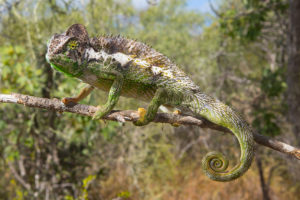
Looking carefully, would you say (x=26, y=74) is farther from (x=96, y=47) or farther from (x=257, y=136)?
(x=257, y=136)

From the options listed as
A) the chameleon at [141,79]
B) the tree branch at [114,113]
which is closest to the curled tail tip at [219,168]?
the chameleon at [141,79]

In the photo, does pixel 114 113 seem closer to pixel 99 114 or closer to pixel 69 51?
pixel 99 114

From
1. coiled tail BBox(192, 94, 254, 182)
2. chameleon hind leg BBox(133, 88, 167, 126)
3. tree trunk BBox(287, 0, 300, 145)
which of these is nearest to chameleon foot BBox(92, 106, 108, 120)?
chameleon hind leg BBox(133, 88, 167, 126)

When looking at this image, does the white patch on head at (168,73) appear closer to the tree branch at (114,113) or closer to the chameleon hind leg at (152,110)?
the chameleon hind leg at (152,110)

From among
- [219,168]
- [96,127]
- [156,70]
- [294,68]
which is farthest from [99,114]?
[294,68]

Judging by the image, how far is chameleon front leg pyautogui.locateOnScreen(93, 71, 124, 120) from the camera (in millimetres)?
1179

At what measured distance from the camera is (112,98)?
120cm

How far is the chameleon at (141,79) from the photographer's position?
1.19m

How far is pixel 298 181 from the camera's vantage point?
5230mm

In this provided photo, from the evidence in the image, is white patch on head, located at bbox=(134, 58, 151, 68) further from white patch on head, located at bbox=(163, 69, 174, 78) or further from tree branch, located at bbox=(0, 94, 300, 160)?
tree branch, located at bbox=(0, 94, 300, 160)

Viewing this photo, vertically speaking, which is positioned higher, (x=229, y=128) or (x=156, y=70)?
(x=156, y=70)

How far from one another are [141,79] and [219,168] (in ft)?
1.67

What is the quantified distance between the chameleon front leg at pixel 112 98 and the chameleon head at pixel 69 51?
164mm

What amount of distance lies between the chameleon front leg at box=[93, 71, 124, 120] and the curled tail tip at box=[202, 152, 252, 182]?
441 millimetres
